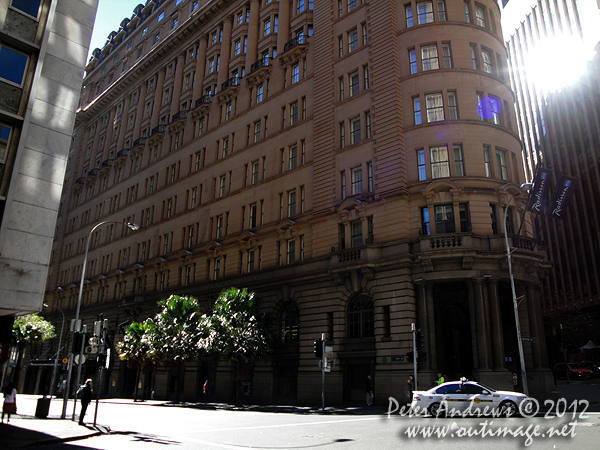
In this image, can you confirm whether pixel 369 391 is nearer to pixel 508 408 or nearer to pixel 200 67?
pixel 508 408

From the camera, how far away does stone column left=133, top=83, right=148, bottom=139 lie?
227 feet

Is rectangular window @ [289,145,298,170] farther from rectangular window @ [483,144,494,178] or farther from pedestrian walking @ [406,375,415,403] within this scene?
pedestrian walking @ [406,375,415,403]

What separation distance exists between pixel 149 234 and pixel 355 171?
3213 centimetres

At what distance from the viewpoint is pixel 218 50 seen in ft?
191

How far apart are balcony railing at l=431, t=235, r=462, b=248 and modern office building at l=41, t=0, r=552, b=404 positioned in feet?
0.50

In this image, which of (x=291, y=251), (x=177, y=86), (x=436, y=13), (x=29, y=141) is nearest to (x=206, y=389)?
(x=291, y=251)

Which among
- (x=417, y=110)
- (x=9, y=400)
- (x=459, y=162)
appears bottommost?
(x=9, y=400)

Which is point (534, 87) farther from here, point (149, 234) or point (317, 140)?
point (149, 234)

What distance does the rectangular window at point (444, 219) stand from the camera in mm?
31922

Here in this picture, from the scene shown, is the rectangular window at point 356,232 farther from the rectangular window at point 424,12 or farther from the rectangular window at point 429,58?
the rectangular window at point 424,12

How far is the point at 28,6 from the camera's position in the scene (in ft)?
64.4

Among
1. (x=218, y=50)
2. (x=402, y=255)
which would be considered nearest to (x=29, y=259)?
(x=402, y=255)

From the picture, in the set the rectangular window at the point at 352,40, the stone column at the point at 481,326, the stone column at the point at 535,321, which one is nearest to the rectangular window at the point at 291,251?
the stone column at the point at 481,326

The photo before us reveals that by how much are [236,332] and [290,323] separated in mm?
5917
